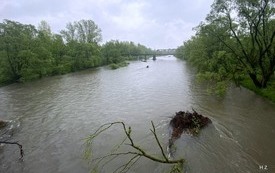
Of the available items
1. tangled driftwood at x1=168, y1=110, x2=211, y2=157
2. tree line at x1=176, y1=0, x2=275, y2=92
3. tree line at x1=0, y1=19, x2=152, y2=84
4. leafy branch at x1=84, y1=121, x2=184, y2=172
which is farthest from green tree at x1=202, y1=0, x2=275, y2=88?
tree line at x1=0, y1=19, x2=152, y2=84

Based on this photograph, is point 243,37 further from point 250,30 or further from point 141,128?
point 141,128

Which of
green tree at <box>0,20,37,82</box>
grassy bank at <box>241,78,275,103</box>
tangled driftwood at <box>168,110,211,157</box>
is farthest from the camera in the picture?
green tree at <box>0,20,37,82</box>

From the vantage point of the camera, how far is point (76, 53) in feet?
194

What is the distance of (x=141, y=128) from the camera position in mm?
15148

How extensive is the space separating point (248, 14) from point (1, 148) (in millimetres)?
22582

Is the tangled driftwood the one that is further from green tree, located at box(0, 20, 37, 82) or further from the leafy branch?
green tree, located at box(0, 20, 37, 82)

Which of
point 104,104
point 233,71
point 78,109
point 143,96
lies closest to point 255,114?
point 233,71

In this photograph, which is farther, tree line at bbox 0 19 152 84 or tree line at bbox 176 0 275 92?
tree line at bbox 0 19 152 84

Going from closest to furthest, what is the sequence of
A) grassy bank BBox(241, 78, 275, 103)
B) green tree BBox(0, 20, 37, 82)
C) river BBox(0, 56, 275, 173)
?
1. river BBox(0, 56, 275, 173)
2. grassy bank BBox(241, 78, 275, 103)
3. green tree BBox(0, 20, 37, 82)

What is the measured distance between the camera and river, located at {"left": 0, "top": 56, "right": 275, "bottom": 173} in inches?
421

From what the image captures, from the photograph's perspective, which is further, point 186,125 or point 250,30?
point 250,30

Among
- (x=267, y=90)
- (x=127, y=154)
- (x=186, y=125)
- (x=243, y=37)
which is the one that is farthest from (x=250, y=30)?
(x=127, y=154)

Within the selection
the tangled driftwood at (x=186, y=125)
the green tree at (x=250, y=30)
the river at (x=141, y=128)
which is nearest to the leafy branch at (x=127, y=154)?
the river at (x=141, y=128)

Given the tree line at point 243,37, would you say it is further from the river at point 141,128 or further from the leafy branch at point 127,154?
the leafy branch at point 127,154
